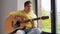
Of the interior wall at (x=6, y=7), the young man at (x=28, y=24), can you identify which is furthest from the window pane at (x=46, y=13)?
the interior wall at (x=6, y=7)

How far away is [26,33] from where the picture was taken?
2.79m

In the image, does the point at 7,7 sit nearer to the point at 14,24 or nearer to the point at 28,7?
the point at 14,24

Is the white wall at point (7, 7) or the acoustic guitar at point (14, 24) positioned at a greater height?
the white wall at point (7, 7)

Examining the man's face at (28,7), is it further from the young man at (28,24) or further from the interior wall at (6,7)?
the interior wall at (6,7)

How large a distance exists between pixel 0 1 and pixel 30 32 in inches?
81.5

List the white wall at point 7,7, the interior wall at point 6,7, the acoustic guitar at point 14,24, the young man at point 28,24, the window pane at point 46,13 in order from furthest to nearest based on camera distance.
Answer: the interior wall at point 6,7 < the white wall at point 7,7 < the window pane at point 46,13 < the acoustic guitar at point 14,24 < the young man at point 28,24

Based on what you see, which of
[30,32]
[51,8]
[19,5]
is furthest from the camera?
[19,5]

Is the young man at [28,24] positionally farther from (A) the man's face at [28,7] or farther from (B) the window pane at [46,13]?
(B) the window pane at [46,13]

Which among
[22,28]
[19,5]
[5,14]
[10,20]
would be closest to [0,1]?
[5,14]

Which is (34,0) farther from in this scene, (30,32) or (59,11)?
(30,32)

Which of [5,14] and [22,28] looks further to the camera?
[5,14]

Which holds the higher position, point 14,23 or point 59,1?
point 59,1

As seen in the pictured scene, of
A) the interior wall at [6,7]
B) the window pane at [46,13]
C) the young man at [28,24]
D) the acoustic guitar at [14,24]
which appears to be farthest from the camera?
the interior wall at [6,7]

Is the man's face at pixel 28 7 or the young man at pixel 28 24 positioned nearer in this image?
the young man at pixel 28 24
